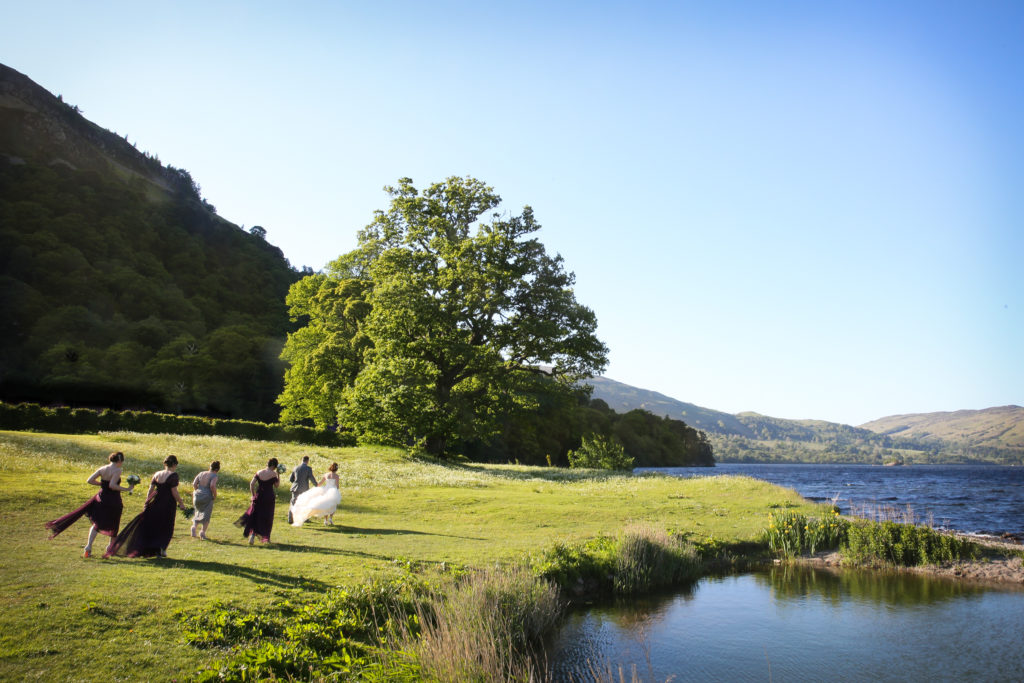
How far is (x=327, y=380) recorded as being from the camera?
5147 cm

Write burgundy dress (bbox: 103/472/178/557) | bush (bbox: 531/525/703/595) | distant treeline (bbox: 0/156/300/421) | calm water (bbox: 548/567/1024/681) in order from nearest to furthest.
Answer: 1. calm water (bbox: 548/567/1024/681)
2. burgundy dress (bbox: 103/472/178/557)
3. bush (bbox: 531/525/703/595)
4. distant treeline (bbox: 0/156/300/421)

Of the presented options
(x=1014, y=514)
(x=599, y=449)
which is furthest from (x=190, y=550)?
(x=1014, y=514)

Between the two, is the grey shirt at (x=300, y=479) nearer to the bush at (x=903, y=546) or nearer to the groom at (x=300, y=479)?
the groom at (x=300, y=479)

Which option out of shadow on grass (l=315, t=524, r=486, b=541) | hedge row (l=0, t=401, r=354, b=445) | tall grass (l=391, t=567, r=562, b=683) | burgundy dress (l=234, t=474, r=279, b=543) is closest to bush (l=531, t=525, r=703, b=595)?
tall grass (l=391, t=567, r=562, b=683)

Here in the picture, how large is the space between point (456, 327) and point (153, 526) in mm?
31766

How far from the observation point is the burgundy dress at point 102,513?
41.5 feet

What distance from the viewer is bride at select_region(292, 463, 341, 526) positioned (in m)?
19.2

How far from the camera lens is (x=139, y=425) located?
39781mm

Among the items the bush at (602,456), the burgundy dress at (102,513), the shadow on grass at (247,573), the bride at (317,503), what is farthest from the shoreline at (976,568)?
the bush at (602,456)

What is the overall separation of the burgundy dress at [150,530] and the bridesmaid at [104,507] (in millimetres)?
292

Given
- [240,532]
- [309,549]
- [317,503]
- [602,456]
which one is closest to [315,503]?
[317,503]

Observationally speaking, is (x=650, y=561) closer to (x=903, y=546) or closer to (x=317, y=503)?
(x=903, y=546)

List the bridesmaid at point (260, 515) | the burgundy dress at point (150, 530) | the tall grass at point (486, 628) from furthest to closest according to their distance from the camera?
the bridesmaid at point (260, 515) < the burgundy dress at point (150, 530) < the tall grass at point (486, 628)

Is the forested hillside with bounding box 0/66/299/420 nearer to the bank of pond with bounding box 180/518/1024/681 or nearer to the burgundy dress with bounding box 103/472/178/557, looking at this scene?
the burgundy dress with bounding box 103/472/178/557
